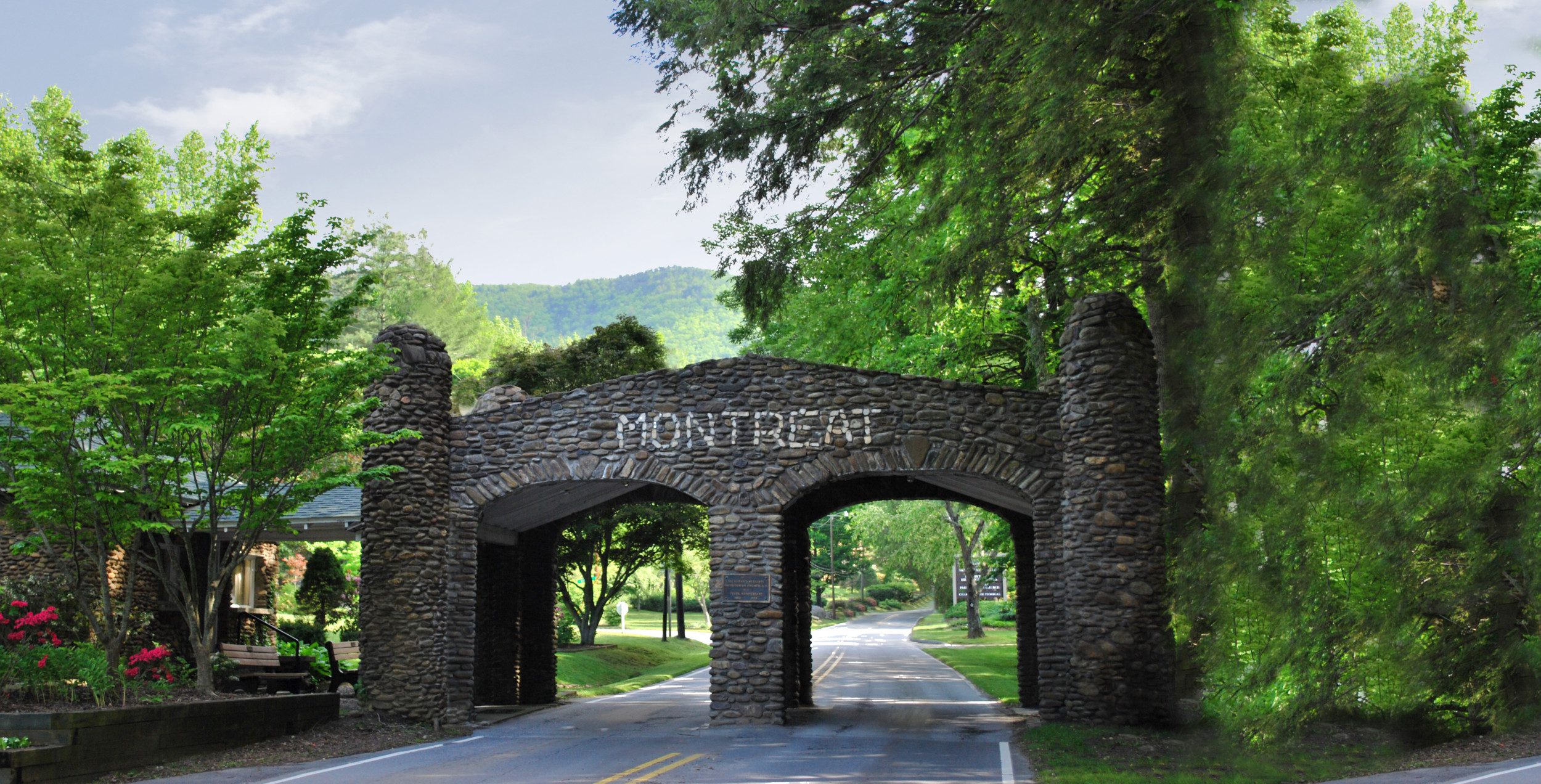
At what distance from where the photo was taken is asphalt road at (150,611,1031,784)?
1066 cm

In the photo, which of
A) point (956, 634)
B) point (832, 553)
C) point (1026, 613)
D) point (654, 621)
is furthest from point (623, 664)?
point (832, 553)

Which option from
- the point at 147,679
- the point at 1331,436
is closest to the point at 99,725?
the point at 147,679

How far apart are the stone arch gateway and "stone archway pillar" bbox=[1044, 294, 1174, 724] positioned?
31 mm

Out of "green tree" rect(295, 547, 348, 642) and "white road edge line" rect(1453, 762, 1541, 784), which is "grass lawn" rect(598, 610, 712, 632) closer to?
"green tree" rect(295, 547, 348, 642)

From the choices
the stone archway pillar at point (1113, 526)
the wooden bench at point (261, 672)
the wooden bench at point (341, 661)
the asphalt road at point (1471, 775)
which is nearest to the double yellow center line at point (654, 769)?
the stone archway pillar at point (1113, 526)

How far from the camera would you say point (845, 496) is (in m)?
19.7

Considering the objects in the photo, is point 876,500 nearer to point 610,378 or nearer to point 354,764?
point 354,764

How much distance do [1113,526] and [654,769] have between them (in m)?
7.02

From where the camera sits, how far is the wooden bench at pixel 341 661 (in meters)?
19.5

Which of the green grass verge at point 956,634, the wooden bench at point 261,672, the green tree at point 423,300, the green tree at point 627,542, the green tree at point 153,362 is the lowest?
the green grass verge at point 956,634

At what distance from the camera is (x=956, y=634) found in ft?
165

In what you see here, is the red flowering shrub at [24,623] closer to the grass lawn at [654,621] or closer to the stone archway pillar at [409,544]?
the stone archway pillar at [409,544]

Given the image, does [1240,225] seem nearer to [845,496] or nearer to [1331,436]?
[1331,436]

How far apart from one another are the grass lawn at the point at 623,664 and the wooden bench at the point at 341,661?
15.4ft
